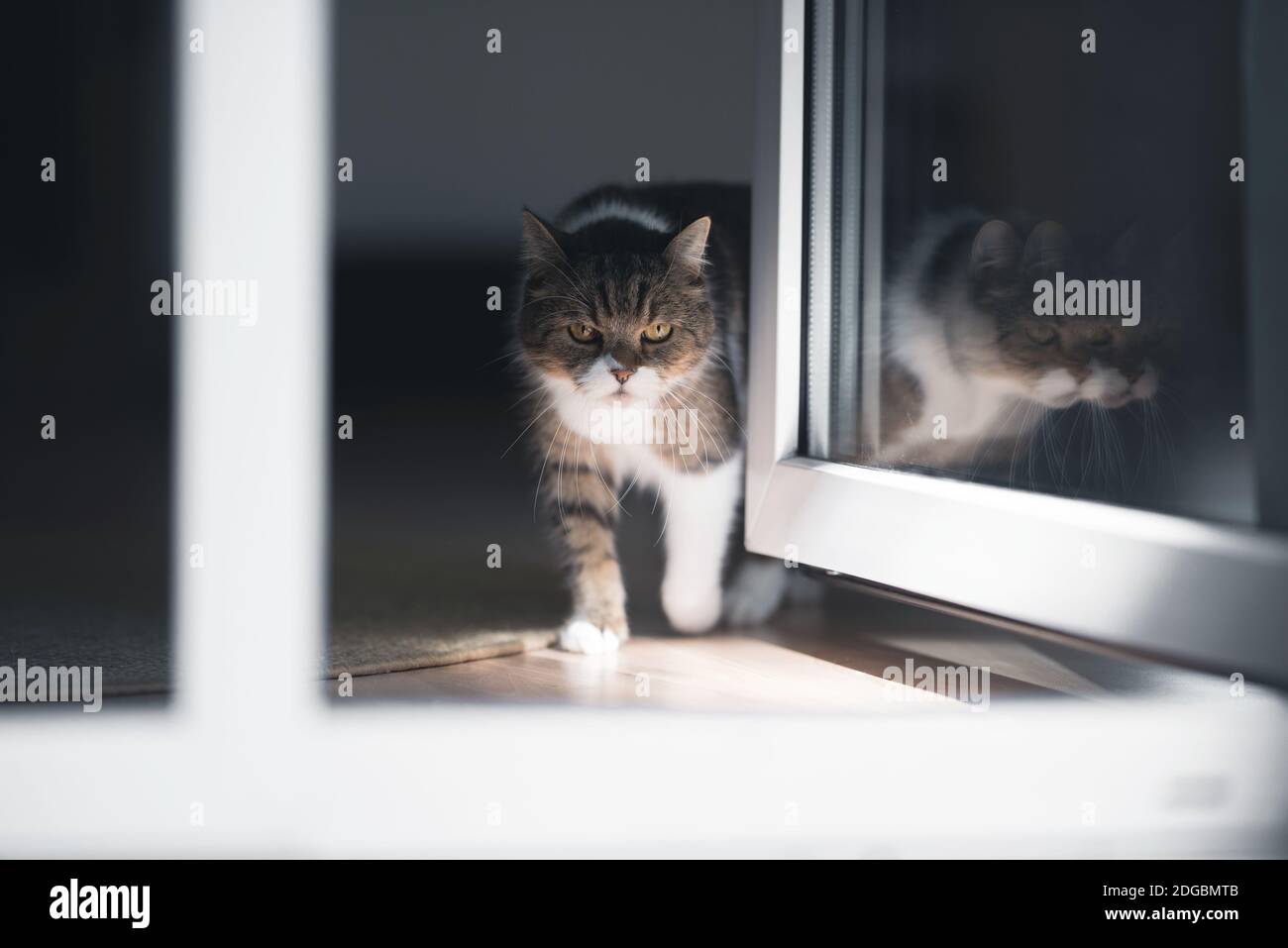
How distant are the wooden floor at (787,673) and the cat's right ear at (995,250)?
1.65 feet

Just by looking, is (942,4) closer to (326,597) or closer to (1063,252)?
(1063,252)

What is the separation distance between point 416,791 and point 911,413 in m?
0.84

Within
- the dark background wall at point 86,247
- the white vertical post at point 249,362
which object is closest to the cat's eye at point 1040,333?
the white vertical post at point 249,362

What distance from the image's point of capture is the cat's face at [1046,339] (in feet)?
4.10

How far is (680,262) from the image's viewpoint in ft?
5.31

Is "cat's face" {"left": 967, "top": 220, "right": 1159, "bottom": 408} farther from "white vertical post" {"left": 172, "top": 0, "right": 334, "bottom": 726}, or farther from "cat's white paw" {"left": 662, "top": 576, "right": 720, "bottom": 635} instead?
"white vertical post" {"left": 172, "top": 0, "right": 334, "bottom": 726}

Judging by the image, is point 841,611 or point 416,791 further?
point 841,611

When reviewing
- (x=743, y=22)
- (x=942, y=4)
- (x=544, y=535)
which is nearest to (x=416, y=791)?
(x=544, y=535)

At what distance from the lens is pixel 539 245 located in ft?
5.25

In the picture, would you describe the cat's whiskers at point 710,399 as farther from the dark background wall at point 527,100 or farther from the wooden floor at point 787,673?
the dark background wall at point 527,100

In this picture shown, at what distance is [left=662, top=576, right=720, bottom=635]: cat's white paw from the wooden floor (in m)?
0.03

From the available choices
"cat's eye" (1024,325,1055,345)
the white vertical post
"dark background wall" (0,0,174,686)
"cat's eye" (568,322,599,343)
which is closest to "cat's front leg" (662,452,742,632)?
"cat's eye" (568,322,599,343)

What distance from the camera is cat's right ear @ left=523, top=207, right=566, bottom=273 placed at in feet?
5.15

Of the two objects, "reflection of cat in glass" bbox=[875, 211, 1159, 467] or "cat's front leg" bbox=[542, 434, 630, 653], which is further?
"cat's front leg" bbox=[542, 434, 630, 653]
